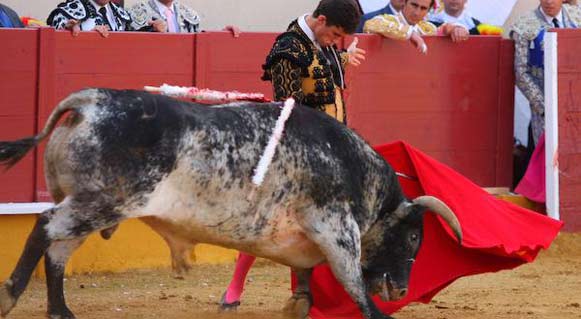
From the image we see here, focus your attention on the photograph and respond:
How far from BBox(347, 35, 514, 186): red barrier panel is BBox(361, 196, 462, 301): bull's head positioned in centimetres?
242

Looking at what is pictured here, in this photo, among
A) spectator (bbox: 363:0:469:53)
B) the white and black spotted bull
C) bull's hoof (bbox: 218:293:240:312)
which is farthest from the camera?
spectator (bbox: 363:0:469:53)

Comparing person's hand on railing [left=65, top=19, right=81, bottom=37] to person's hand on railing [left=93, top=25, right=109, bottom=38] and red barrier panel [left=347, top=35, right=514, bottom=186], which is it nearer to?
person's hand on railing [left=93, top=25, right=109, bottom=38]

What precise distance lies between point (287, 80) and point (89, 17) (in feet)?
6.57

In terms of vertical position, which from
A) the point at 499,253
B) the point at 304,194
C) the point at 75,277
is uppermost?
the point at 304,194

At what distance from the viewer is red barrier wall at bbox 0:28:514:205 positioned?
276 inches

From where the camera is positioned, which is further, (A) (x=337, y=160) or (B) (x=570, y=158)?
(B) (x=570, y=158)

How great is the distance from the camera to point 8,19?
23.1 ft

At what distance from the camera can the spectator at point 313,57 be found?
544 cm

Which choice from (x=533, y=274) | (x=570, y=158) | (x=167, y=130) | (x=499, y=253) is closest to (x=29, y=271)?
(x=167, y=130)

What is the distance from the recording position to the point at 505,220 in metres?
6.00

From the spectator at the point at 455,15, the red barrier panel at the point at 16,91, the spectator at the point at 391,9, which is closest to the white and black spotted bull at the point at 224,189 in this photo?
the red barrier panel at the point at 16,91

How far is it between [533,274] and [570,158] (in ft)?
3.77

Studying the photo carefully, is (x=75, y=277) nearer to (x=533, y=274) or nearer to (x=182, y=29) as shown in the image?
(x=182, y=29)

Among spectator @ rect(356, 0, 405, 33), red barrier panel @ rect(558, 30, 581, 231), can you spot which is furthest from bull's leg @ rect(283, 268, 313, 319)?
spectator @ rect(356, 0, 405, 33)
